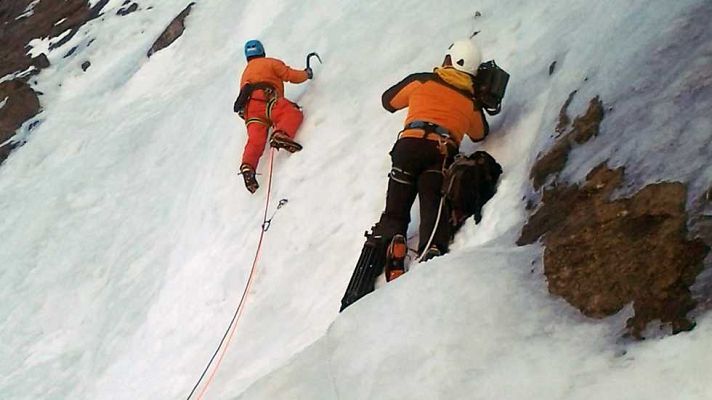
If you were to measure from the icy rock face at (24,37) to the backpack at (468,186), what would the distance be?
10.5 metres

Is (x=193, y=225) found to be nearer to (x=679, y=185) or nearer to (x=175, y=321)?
(x=175, y=321)

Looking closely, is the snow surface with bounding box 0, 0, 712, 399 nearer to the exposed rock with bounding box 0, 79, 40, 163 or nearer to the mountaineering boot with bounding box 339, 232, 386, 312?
the mountaineering boot with bounding box 339, 232, 386, 312

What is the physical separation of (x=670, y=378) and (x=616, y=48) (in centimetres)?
228

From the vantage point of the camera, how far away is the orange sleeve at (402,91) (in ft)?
17.4

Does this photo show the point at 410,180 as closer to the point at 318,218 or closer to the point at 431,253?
the point at 431,253

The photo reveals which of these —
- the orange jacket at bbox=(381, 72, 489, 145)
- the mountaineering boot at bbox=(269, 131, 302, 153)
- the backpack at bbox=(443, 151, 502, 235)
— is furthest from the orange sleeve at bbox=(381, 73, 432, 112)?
the mountaineering boot at bbox=(269, 131, 302, 153)

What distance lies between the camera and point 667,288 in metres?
2.59

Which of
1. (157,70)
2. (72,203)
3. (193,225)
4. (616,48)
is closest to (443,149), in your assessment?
(616,48)

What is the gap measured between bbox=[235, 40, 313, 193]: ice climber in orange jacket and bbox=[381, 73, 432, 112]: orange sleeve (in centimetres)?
167

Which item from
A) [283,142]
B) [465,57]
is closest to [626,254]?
[465,57]

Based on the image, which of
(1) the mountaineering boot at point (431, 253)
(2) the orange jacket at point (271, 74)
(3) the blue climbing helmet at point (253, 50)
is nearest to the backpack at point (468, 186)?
(1) the mountaineering boot at point (431, 253)

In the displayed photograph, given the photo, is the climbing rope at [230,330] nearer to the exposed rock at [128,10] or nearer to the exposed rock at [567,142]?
the exposed rock at [567,142]

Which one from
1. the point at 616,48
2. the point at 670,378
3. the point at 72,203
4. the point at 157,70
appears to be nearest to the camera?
the point at 670,378

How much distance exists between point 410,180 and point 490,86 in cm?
86
